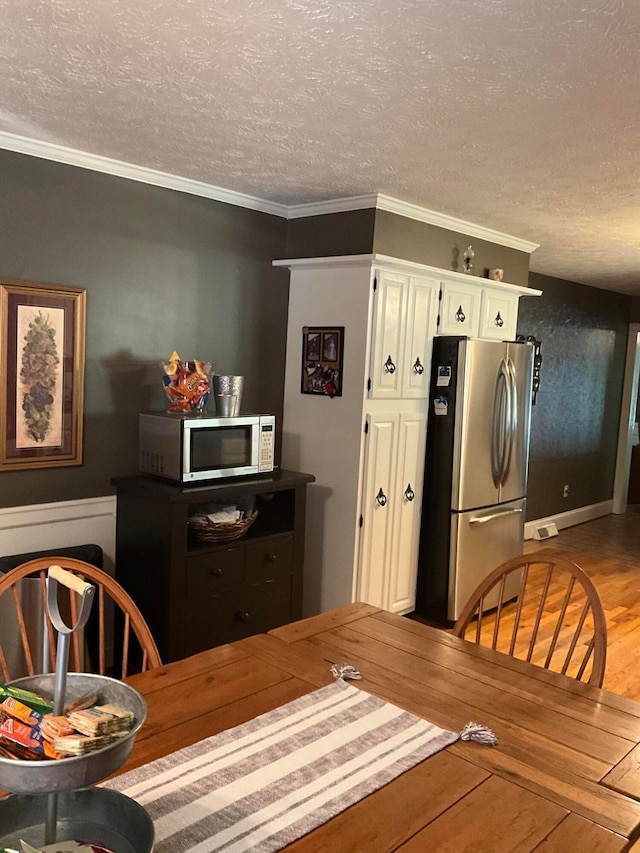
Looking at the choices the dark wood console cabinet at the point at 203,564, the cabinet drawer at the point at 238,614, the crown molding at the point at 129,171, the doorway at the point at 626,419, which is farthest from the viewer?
the doorway at the point at 626,419

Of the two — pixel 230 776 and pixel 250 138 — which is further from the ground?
pixel 250 138

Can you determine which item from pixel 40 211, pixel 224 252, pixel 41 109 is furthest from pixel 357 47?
pixel 224 252

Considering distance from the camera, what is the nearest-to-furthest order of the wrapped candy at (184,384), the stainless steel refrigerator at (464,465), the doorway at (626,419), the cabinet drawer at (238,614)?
the cabinet drawer at (238,614)
the wrapped candy at (184,384)
the stainless steel refrigerator at (464,465)
the doorway at (626,419)

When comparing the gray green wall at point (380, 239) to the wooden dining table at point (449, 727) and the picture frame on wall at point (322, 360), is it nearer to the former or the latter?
the picture frame on wall at point (322, 360)

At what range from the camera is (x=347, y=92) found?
7.05 feet

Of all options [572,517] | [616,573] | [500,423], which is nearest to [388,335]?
[500,423]

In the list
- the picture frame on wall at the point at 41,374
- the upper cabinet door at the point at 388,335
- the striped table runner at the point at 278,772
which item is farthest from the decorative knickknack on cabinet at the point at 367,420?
the striped table runner at the point at 278,772

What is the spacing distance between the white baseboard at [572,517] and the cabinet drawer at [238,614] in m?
3.20

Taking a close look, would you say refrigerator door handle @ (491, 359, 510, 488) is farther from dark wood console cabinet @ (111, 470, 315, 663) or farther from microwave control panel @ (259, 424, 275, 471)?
microwave control panel @ (259, 424, 275, 471)

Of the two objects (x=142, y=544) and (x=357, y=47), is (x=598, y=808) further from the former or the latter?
(x=142, y=544)

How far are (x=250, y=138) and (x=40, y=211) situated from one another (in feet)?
3.06

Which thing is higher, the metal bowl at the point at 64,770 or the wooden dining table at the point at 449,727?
the metal bowl at the point at 64,770

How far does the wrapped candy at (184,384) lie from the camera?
3.15 meters

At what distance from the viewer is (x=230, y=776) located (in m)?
1.20
